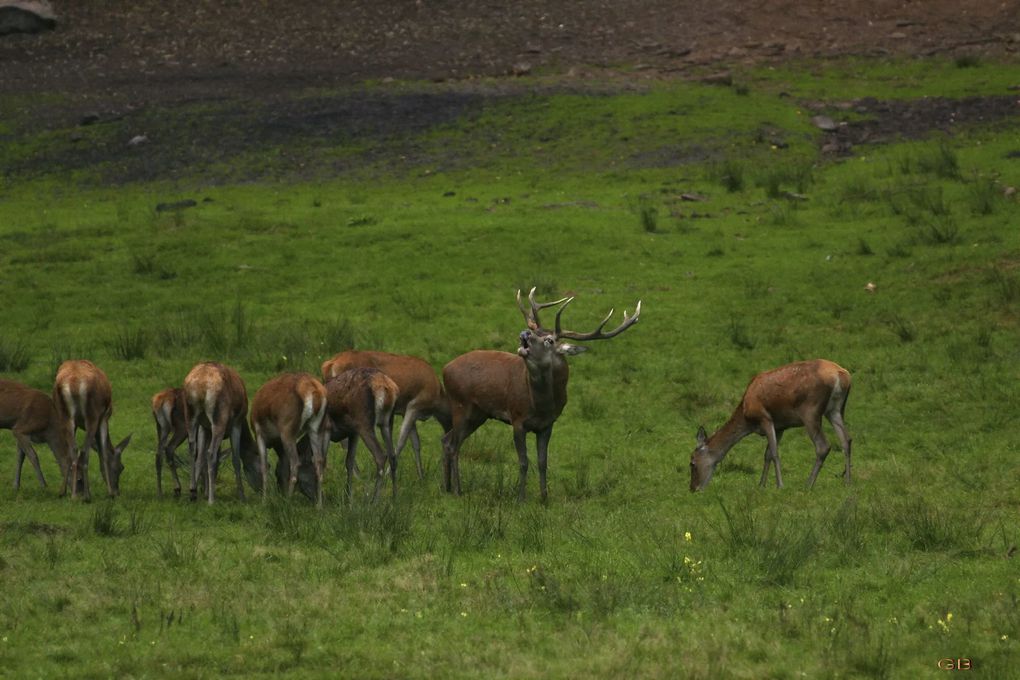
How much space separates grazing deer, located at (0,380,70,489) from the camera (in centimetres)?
1469

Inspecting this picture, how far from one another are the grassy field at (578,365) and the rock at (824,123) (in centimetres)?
48

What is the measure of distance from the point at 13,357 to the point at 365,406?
7220mm

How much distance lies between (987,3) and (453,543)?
31475 millimetres

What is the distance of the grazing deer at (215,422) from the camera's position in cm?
1415

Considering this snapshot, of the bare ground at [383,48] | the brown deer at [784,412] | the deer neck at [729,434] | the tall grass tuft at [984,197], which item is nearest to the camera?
the brown deer at [784,412]

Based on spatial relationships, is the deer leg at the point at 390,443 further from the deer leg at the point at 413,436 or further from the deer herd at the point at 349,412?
the deer leg at the point at 413,436

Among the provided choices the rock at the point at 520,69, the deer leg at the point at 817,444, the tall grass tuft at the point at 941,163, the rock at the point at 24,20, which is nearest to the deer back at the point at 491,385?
the deer leg at the point at 817,444

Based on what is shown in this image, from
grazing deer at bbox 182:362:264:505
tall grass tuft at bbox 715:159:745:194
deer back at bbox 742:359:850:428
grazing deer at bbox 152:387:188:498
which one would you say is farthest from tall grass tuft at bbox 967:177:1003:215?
grazing deer at bbox 152:387:188:498

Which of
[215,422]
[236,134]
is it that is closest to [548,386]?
[215,422]

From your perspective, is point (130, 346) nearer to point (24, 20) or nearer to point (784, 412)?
point (784, 412)

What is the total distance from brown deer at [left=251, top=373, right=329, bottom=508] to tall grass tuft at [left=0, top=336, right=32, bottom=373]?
6.60 metres

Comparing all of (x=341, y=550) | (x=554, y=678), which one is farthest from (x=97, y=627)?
(x=554, y=678)

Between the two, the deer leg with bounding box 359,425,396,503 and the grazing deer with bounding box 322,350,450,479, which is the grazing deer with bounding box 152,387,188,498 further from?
the deer leg with bounding box 359,425,396,503

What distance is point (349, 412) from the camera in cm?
1452
